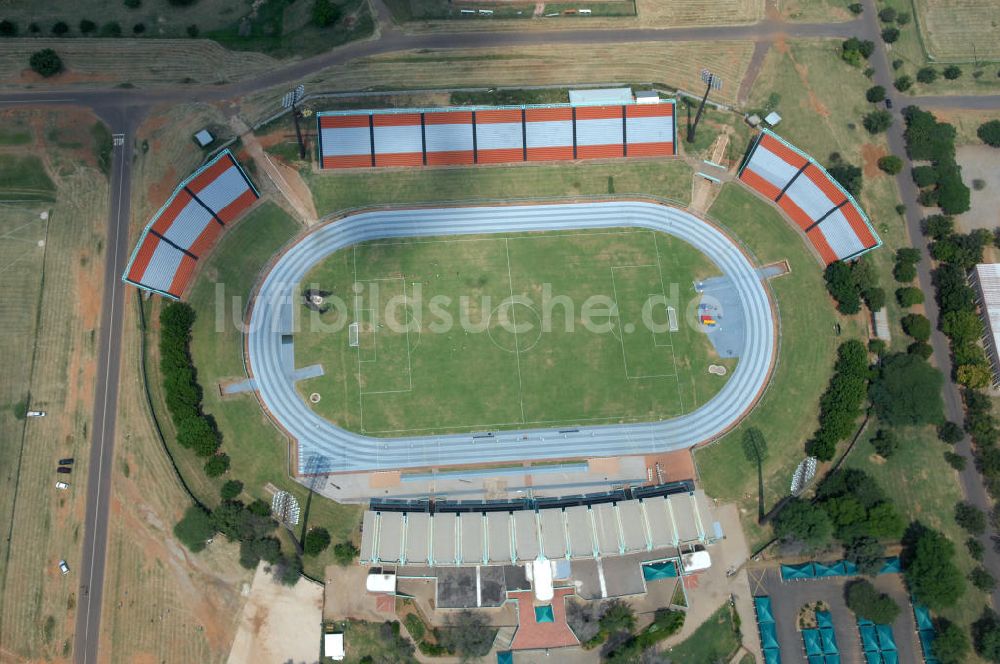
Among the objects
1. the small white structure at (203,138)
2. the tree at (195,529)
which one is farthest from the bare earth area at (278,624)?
the small white structure at (203,138)

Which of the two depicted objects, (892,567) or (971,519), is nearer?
(971,519)

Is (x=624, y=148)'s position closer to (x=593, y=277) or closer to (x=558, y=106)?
(x=558, y=106)

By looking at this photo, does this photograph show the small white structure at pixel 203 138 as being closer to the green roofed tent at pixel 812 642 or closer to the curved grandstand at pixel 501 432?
the curved grandstand at pixel 501 432

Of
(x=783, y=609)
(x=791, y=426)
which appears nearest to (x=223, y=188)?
(x=791, y=426)

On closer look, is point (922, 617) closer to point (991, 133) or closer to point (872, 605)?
point (872, 605)

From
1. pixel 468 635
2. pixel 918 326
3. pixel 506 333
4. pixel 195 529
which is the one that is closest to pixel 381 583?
pixel 468 635

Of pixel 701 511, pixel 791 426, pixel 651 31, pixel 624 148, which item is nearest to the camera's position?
pixel 701 511
